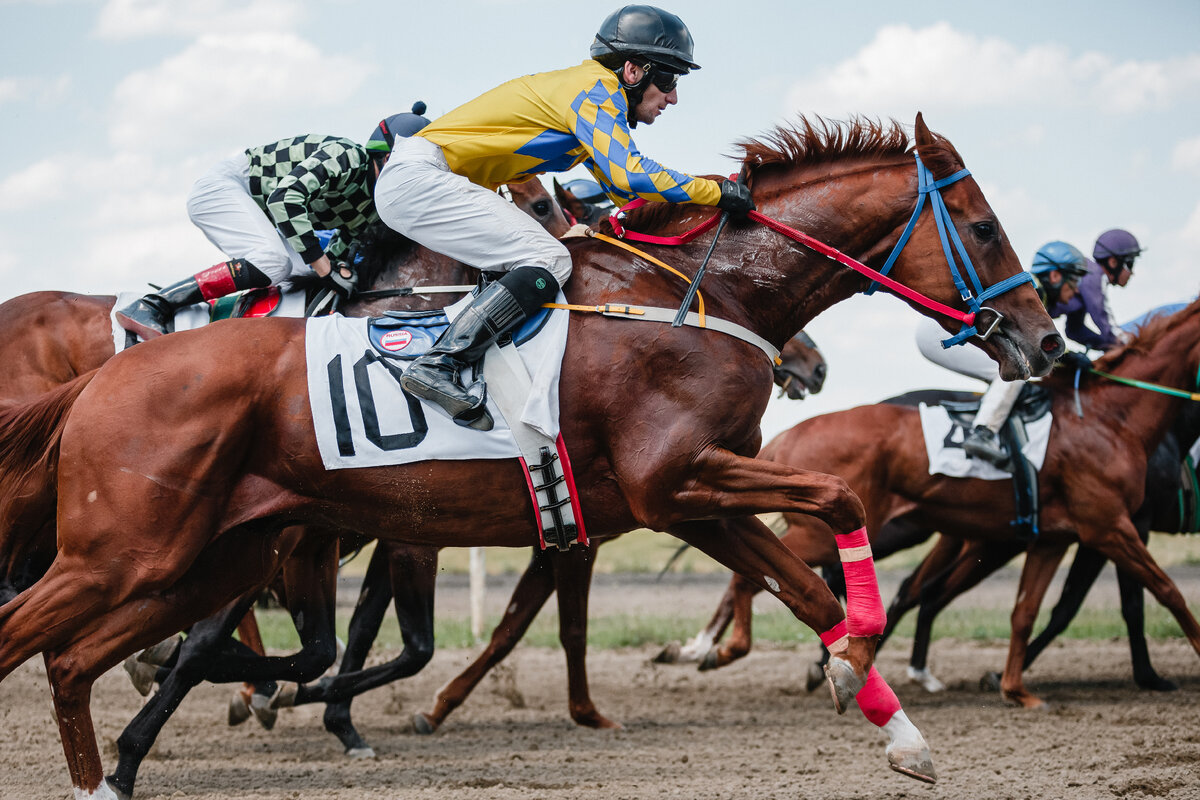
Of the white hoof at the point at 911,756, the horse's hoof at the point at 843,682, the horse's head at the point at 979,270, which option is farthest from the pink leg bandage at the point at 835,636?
the horse's head at the point at 979,270

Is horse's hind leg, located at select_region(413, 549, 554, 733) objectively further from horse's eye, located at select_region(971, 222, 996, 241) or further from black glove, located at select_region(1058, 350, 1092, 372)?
black glove, located at select_region(1058, 350, 1092, 372)

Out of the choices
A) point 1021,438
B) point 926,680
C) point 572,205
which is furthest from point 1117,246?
point 572,205

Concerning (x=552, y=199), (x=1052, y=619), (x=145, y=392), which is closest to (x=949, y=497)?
(x=1052, y=619)

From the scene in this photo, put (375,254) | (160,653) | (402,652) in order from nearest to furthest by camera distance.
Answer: (375,254) < (160,653) < (402,652)

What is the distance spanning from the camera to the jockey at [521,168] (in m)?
4.09

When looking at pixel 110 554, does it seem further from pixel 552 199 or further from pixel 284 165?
pixel 552 199

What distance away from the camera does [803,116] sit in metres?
4.59

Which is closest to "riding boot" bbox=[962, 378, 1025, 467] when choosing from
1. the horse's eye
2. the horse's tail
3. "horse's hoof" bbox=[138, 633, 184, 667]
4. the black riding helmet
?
the horse's eye

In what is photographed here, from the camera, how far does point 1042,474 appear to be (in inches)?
308

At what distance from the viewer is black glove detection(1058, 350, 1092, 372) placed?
26.3 ft

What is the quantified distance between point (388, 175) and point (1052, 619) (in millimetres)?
6125

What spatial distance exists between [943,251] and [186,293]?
3.38 m

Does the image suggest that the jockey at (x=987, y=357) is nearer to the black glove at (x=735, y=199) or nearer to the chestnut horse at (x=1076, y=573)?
the chestnut horse at (x=1076, y=573)

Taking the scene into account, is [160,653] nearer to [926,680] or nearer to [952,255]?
[952,255]
